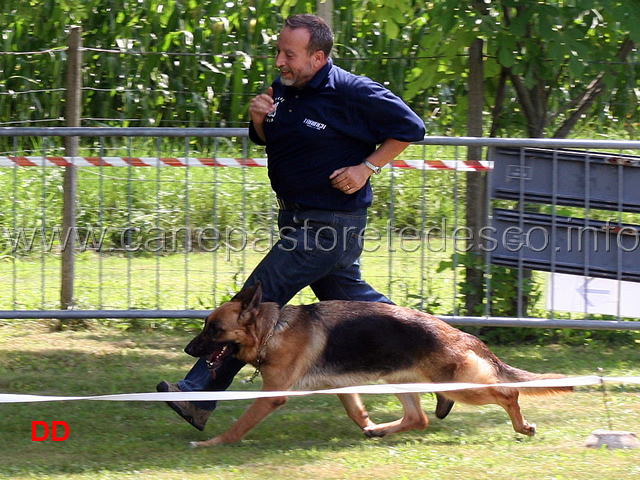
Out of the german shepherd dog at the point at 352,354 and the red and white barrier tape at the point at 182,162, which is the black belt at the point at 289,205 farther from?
the red and white barrier tape at the point at 182,162

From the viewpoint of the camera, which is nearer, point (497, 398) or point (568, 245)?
point (497, 398)

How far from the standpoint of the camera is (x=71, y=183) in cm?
712

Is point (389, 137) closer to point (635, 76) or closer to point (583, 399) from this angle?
point (583, 399)

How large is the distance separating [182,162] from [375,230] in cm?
166

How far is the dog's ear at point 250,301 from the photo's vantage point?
14.9ft

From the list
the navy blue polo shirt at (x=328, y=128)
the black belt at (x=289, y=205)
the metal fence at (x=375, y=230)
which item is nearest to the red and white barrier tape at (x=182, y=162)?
the metal fence at (x=375, y=230)

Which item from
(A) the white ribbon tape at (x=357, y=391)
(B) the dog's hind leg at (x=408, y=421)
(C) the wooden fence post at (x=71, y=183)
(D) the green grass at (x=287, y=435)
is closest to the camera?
(D) the green grass at (x=287, y=435)

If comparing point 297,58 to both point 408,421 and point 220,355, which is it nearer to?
point 220,355

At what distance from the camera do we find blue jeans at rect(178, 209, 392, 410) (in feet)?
15.8

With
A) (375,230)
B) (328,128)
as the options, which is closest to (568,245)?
(375,230)

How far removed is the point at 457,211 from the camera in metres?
7.15

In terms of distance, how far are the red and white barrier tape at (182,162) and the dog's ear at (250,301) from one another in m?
2.26

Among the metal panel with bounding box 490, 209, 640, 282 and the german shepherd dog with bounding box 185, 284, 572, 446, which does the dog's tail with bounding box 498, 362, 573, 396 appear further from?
the metal panel with bounding box 490, 209, 640, 282

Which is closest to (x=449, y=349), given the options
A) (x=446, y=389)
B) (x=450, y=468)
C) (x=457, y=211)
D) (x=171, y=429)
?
(x=446, y=389)
